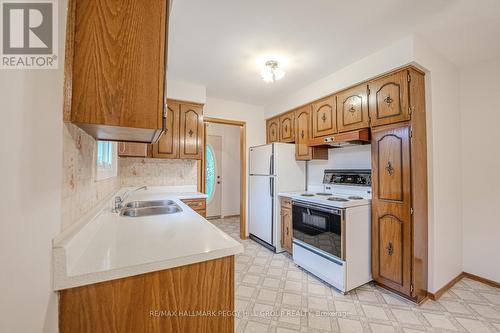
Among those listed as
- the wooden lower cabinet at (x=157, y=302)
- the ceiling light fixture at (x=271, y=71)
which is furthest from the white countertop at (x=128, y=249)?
the ceiling light fixture at (x=271, y=71)

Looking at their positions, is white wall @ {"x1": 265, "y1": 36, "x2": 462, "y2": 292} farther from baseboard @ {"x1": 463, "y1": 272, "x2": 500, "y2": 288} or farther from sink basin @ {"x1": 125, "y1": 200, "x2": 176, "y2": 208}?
sink basin @ {"x1": 125, "y1": 200, "x2": 176, "y2": 208}

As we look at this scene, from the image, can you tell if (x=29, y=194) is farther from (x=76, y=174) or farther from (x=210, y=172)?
(x=210, y=172)

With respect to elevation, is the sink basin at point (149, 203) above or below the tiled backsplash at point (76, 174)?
below

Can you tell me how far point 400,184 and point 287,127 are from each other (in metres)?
1.87

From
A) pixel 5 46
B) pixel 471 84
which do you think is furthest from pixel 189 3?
pixel 471 84

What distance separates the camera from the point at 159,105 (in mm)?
891

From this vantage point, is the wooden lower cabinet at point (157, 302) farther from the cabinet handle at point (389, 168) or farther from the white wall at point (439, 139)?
the white wall at point (439, 139)

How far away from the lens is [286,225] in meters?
3.05

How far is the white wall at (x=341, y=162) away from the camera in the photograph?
2.59m

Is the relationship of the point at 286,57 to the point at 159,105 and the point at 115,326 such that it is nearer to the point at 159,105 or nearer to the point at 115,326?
the point at 159,105

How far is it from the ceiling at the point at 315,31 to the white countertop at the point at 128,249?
1.62m

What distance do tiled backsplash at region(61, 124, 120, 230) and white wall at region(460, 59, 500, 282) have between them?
3555 mm

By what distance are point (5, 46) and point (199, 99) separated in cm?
266

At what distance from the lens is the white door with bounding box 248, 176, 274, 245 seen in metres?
3.22
